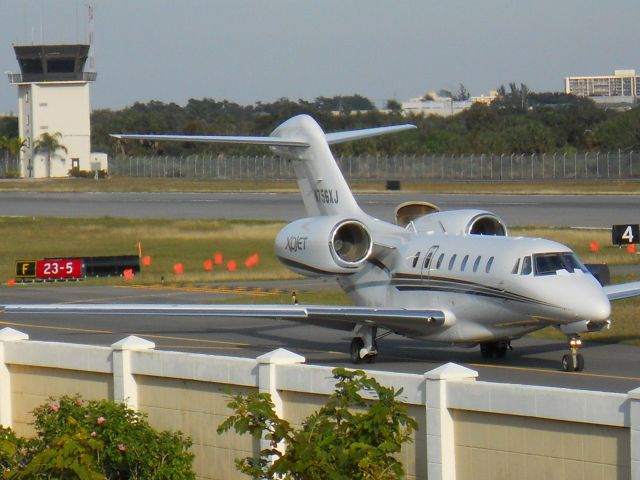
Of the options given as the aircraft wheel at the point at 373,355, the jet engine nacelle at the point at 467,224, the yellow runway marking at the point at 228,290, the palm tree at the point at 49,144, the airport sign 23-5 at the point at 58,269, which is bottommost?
the yellow runway marking at the point at 228,290

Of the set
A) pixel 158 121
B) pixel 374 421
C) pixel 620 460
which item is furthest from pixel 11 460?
pixel 158 121

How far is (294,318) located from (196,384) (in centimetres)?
874

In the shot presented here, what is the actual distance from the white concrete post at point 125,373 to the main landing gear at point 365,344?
8797mm

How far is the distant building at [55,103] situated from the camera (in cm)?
14112

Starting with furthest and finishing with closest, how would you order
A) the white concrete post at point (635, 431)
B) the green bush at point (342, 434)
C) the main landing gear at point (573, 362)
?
the main landing gear at point (573, 362), the green bush at point (342, 434), the white concrete post at point (635, 431)

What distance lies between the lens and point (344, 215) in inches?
1074

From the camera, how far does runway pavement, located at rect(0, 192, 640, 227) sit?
69875 mm

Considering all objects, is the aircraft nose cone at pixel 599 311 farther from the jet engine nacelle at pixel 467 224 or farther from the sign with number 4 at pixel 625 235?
the sign with number 4 at pixel 625 235

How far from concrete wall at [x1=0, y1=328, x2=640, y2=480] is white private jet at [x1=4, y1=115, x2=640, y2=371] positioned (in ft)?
21.0

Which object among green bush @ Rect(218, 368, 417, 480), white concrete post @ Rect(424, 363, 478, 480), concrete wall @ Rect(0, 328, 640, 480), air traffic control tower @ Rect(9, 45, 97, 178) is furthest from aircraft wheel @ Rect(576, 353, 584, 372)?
air traffic control tower @ Rect(9, 45, 97, 178)

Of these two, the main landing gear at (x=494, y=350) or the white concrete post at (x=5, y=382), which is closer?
the white concrete post at (x=5, y=382)

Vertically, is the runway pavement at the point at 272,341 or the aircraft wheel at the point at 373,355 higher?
the aircraft wheel at the point at 373,355

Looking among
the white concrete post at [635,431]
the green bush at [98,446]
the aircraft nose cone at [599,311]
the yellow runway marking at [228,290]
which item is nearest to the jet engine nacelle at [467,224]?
the aircraft nose cone at [599,311]

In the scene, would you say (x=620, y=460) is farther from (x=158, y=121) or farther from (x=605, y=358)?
(x=158, y=121)
